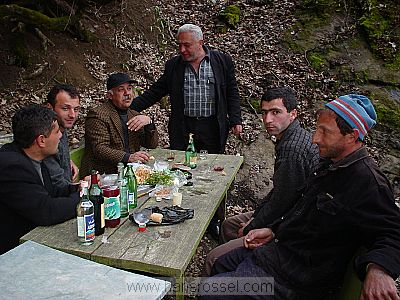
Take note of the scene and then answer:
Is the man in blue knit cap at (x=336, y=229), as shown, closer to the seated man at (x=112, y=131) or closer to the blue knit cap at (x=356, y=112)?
the blue knit cap at (x=356, y=112)

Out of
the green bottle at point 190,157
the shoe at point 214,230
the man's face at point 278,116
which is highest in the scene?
the man's face at point 278,116

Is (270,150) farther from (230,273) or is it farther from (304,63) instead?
(230,273)

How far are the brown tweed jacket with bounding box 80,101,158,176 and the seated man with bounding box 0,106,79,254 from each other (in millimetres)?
971

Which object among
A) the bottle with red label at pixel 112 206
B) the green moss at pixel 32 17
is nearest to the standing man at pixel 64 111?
the bottle with red label at pixel 112 206

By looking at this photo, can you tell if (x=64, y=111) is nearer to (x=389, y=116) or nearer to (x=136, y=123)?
(x=136, y=123)

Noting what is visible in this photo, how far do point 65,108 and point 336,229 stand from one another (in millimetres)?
2603

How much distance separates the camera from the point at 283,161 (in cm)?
325

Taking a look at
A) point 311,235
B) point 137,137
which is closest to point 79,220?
point 311,235

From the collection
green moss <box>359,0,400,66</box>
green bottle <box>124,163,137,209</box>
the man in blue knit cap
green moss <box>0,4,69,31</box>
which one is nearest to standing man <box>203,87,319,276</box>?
the man in blue knit cap

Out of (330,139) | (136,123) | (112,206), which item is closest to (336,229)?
(330,139)

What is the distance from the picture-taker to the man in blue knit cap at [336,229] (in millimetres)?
2254

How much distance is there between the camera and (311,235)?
265cm

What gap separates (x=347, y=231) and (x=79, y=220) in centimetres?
165

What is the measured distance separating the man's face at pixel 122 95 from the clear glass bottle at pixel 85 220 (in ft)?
6.13
